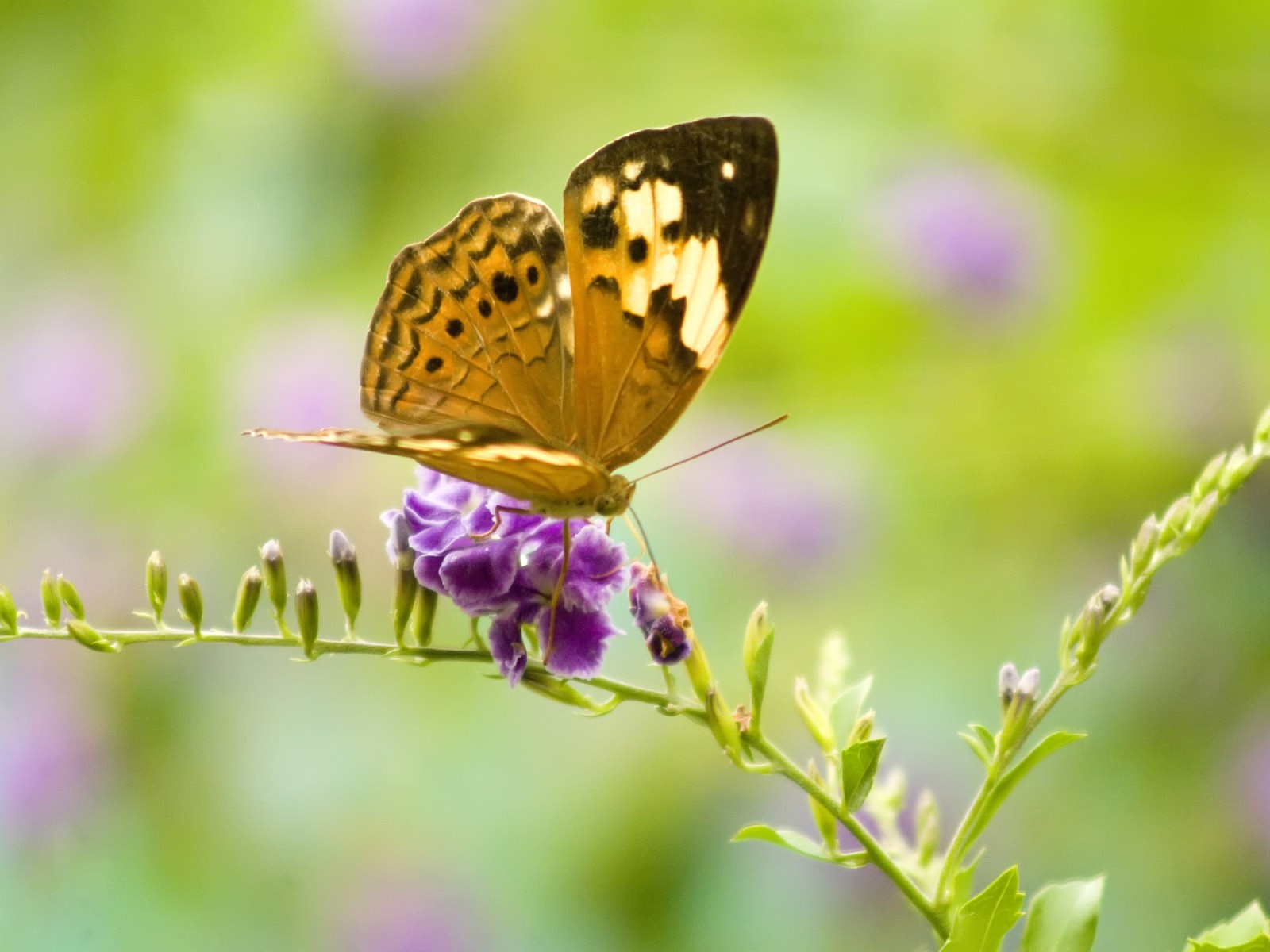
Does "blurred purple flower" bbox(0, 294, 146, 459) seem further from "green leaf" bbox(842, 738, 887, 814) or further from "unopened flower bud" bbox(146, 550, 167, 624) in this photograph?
"green leaf" bbox(842, 738, 887, 814)

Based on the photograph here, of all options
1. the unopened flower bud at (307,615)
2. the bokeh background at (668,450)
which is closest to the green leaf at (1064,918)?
the unopened flower bud at (307,615)

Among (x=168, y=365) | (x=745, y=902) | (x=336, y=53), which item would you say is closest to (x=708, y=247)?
(x=745, y=902)

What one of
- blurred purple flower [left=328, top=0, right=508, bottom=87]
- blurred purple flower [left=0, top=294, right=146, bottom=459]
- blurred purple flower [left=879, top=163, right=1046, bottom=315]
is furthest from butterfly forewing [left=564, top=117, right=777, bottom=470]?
blurred purple flower [left=328, top=0, right=508, bottom=87]

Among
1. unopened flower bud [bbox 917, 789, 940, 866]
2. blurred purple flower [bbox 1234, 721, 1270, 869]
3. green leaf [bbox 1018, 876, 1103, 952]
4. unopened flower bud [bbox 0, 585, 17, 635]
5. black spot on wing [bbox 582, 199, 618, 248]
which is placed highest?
black spot on wing [bbox 582, 199, 618, 248]

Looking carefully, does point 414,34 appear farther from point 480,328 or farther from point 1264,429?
point 1264,429

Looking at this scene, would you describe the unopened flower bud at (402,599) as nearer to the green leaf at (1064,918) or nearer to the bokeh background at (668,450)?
the green leaf at (1064,918)

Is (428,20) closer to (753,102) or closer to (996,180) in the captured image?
(753,102)
